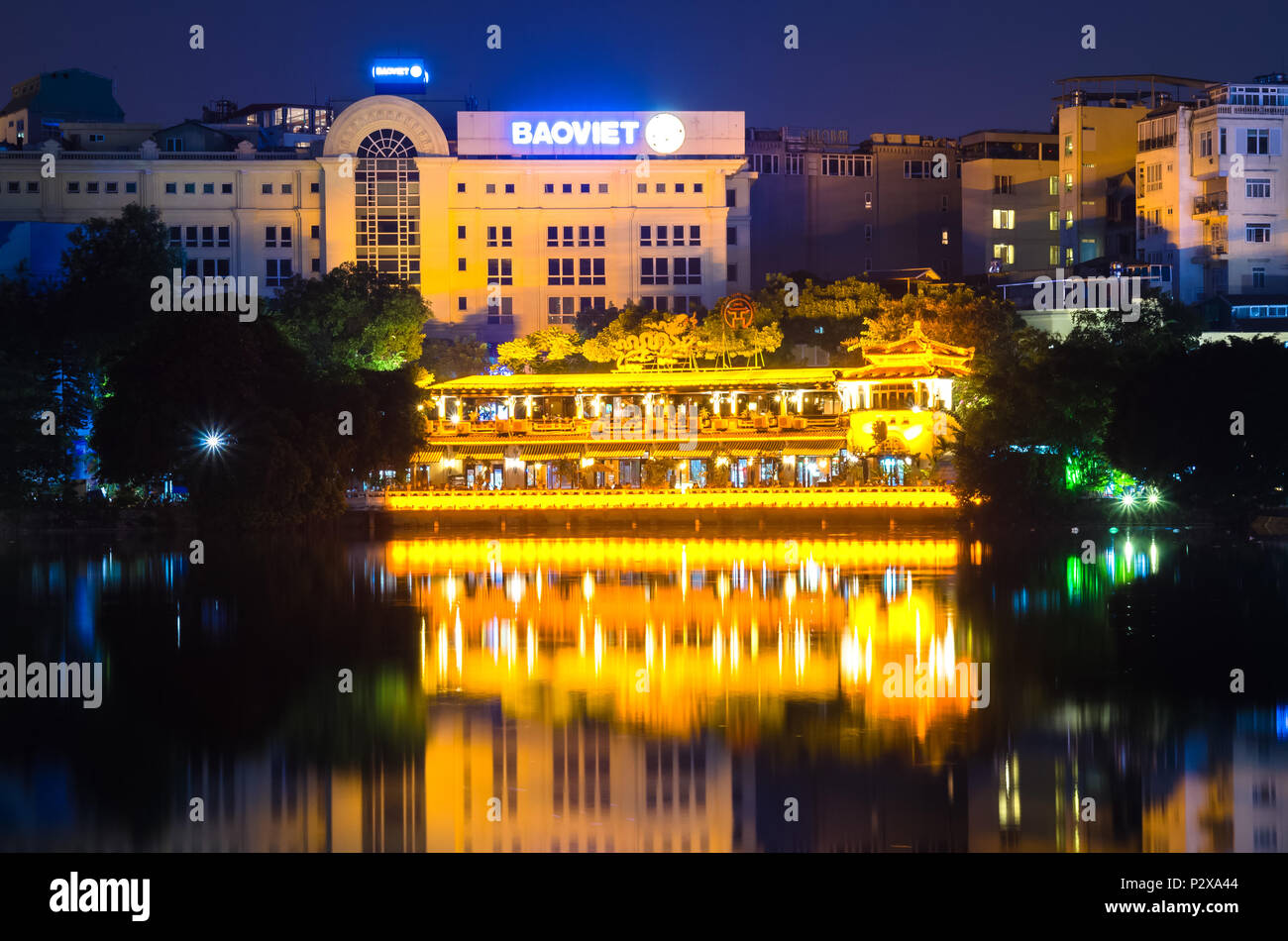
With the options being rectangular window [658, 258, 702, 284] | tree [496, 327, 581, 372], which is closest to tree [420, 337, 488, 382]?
tree [496, 327, 581, 372]

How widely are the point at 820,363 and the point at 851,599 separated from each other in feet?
132

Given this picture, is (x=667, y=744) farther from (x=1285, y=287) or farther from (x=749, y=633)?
(x=1285, y=287)

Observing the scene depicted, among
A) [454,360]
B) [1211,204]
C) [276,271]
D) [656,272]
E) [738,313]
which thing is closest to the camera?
[738,313]

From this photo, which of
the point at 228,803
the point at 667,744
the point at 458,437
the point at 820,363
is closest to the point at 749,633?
the point at 667,744

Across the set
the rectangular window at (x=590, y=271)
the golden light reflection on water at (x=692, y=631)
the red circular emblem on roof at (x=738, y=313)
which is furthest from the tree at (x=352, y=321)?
the golden light reflection on water at (x=692, y=631)

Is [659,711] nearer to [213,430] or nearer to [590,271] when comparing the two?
[213,430]

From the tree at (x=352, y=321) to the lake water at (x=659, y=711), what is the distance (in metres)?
30.1

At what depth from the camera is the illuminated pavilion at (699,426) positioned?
2547 inches

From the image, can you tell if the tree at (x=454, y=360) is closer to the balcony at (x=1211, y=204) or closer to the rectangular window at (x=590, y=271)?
the rectangular window at (x=590, y=271)

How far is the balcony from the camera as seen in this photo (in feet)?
259

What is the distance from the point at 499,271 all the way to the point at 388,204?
740 centimetres

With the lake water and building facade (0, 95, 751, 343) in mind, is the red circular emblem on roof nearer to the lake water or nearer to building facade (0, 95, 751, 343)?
building facade (0, 95, 751, 343)

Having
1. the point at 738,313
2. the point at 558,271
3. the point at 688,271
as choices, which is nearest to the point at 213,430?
the point at 738,313

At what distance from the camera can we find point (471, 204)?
93.0 m
